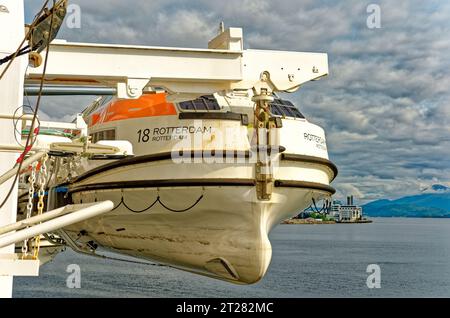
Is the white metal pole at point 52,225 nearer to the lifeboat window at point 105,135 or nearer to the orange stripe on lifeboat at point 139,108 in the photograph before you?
the orange stripe on lifeboat at point 139,108

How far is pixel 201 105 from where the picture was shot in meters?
9.39

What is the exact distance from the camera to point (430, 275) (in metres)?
38.6

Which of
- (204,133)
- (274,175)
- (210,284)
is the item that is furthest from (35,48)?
(210,284)

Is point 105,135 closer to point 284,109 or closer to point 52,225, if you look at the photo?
point 284,109

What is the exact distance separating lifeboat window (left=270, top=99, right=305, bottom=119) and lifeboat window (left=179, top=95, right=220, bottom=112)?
3.61 feet

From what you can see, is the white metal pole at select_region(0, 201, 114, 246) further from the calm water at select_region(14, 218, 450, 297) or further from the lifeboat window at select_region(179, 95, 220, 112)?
the calm water at select_region(14, 218, 450, 297)

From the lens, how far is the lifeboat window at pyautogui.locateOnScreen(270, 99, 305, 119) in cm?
995

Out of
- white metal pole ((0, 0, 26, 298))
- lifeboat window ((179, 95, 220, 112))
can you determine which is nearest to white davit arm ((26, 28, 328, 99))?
white metal pole ((0, 0, 26, 298))

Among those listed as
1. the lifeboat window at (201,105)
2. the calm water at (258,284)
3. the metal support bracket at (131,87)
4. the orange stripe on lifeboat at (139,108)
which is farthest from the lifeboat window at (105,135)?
the calm water at (258,284)

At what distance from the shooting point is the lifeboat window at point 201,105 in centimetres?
932

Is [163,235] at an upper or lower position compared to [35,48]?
lower

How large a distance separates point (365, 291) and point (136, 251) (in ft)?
69.3

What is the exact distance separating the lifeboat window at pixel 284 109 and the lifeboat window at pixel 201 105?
110 centimetres

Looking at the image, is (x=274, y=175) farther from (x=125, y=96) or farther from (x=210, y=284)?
(x=210, y=284)
